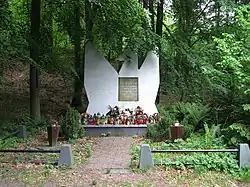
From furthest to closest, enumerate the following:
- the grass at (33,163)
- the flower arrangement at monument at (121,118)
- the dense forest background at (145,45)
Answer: the flower arrangement at monument at (121,118) → the dense forest background at (145,45) → the grass at (33,163)

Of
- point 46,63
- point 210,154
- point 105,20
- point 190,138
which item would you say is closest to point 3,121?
point 46,63

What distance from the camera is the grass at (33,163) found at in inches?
266

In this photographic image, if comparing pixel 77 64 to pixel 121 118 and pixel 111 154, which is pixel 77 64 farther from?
pixel 111 154

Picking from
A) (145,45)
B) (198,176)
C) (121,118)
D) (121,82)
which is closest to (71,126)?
(121,118)

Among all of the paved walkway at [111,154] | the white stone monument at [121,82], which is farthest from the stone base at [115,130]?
the white stone monument at [121,82]

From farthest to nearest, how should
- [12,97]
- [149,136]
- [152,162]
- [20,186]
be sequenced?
[12,97] → [149,136] → [152,162] → [20,186]

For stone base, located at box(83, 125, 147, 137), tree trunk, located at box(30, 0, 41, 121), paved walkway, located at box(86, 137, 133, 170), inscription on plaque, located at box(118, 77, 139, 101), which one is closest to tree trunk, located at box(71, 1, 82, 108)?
tree trunk, located at box(30, 0, 41, 121)

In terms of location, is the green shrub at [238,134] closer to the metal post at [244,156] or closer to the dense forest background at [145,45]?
the dense forest background at [145,45]

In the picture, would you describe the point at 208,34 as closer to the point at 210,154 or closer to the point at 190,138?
the point at 190,138

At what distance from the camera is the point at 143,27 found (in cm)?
1222

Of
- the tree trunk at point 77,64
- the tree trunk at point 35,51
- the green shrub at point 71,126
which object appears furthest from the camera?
the tree trunk at point 77,64

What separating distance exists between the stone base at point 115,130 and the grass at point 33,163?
1393mm

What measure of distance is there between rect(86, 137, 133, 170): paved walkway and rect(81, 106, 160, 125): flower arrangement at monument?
0.88m

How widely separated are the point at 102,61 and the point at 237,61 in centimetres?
489
